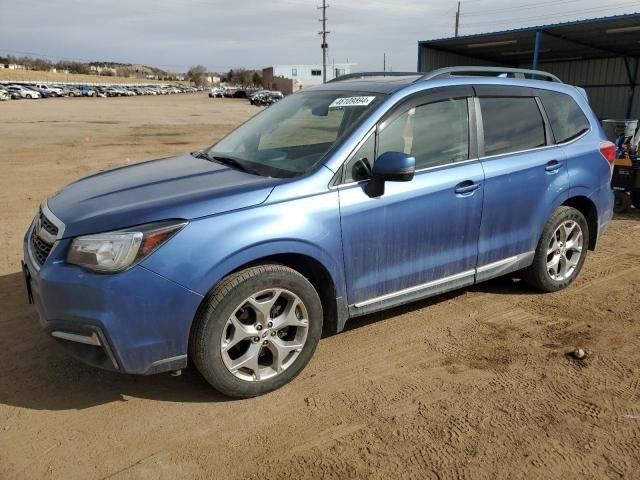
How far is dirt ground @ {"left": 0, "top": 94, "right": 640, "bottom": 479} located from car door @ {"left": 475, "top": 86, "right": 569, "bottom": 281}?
539 mm

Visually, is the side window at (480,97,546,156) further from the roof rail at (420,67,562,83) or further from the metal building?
the metal building

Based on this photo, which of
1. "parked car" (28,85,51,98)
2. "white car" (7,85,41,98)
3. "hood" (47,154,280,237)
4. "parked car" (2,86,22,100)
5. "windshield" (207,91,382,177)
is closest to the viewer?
"hood" (47,154,280,237)

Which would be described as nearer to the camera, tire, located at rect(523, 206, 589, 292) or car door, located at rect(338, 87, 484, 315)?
car door, located at rect(338, 87, 484, 315)

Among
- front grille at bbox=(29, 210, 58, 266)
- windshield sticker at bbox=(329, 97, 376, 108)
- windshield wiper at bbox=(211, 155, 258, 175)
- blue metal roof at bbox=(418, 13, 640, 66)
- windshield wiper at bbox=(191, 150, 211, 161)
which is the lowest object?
front grille at bbox=(29, 210, 58, 266)

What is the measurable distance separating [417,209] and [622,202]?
18.9 feet

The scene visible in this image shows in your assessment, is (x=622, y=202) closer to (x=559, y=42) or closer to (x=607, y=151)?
(x=607, y=151)

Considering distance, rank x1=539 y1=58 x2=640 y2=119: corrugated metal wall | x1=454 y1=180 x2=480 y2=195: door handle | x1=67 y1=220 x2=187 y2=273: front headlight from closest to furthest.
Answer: x1=67 y1=220 x2=187 y2=273: front headlight, x1=454 y1=180 x2=480 y2=195: door handle, x1=539 y1=58 x2=640 y2=119: corrugated metal wall

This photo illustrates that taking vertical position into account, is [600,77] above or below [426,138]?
below

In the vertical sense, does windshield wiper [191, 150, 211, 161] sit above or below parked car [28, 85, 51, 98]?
above

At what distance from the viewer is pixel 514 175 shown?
4059mm

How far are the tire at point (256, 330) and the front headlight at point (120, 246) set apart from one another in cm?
41

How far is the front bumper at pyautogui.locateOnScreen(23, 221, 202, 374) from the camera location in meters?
2.66

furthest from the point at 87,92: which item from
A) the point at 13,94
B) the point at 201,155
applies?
the point at 201,155

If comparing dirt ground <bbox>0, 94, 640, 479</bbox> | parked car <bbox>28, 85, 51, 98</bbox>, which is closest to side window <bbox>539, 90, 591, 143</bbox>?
dirt ground <bbox>0, 94, 640, 479</bbox>
